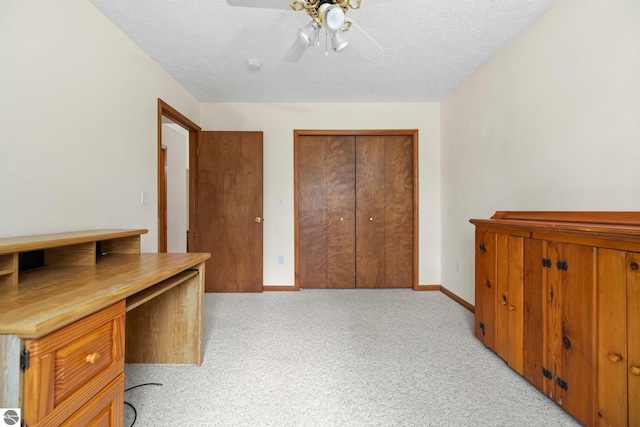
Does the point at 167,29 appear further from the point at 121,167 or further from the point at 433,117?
the point at 433,117

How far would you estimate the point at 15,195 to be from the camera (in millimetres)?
1215

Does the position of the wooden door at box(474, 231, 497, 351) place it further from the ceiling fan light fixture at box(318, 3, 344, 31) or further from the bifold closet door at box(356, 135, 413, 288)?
the ceiling fan light fixture at box(318, 3, 344, 31)

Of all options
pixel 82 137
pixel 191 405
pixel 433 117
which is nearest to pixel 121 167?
pixel 82 137

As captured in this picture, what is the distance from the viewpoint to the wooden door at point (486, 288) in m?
1.69

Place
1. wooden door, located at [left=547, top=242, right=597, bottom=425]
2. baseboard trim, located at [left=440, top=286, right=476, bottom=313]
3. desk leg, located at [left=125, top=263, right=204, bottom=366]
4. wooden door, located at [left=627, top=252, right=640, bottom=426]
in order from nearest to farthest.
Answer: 1. wooden door, located at [left=627, top=252, right=640, bottom=426]
2. wooden door, located at [left=547, top=242, right=597, bottom=425]
3. desk leg, located at [left=125, top=263, right=204, bottom=366]
4. baseboard trim, located at [left=440, top=286, right=476, bottom=313]

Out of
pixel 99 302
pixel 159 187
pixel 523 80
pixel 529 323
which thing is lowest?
pixel 529 323

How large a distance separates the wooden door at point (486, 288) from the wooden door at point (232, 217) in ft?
7.19

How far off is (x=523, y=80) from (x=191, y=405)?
2.92 m

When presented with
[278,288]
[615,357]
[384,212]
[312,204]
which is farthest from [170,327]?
[384,212]

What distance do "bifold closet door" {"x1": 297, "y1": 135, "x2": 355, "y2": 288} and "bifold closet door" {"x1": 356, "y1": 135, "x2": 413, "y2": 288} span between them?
12cm

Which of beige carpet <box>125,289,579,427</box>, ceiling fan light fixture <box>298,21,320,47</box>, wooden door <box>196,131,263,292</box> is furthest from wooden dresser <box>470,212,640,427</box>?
wooden door <box>196,131,263,292</box>

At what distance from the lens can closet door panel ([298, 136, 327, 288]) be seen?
3193 mm

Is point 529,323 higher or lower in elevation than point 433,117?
lower

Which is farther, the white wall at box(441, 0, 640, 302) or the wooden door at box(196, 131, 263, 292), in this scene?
the wooden door at box(196, 131, 263, 292)
